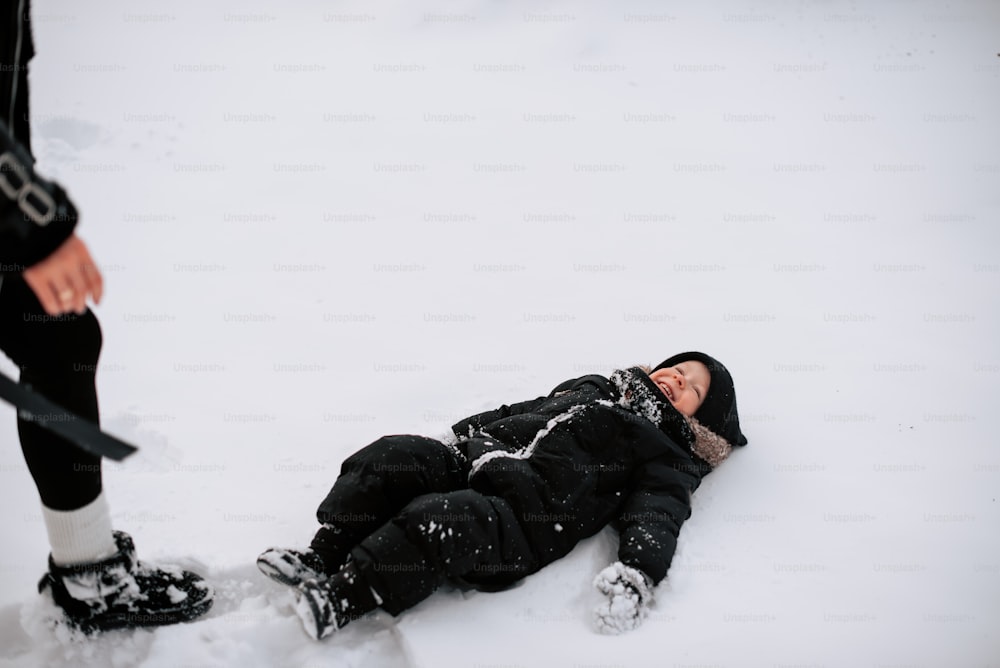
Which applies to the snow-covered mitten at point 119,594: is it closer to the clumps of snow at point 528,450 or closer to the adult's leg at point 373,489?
the adult's leg at point 373,489

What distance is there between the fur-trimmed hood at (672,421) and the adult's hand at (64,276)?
64.1 inches

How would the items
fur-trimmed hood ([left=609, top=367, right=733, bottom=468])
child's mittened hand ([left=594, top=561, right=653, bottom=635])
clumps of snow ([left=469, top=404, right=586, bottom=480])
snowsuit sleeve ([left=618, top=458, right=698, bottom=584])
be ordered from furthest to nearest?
fur-trimmed hood ([left=609, top=367, right=733, bottom=468]) → clumps of snow ([left=469, top=404, right=586, bottom=480]) → snowsuit sleeve ([left=618, top=458, right=698, bottom=584]) → child's mittened hand ([left=594, top=561, right=653, bottom=635])

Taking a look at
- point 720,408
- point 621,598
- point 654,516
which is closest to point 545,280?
point 720,408

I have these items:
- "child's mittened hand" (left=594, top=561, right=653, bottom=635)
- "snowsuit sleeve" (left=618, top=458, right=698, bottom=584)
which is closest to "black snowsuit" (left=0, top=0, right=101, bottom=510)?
"child's mittened hand" (left=594, top=561, right=653, bottom=635)

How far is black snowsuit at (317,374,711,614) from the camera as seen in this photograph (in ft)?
6.12

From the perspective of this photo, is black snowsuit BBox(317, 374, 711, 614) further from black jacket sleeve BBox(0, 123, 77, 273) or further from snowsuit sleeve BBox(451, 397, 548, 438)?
black jacket sleeve BBox(0, 123, 77, 273)

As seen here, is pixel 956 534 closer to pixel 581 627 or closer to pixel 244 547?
pixel 581 627

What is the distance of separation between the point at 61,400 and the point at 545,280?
7.52 feet

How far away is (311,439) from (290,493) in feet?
0.86

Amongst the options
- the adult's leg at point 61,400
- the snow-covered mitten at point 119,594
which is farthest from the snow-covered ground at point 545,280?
the adult's leg at point 61,400

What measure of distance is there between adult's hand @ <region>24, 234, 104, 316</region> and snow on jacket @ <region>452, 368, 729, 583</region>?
1150 millimetres

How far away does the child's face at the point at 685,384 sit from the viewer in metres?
2.51

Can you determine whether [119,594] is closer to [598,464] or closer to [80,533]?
[80,533]

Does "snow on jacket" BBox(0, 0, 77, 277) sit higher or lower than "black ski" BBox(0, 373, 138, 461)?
higher
